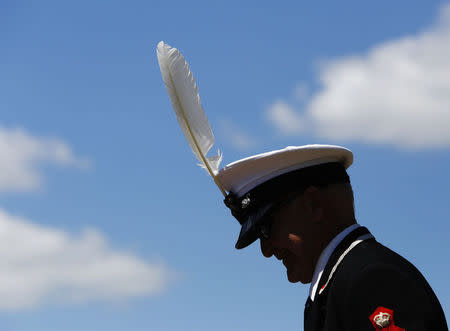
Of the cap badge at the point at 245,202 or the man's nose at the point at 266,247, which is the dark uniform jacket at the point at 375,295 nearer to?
the man's nose at the point at 266,247

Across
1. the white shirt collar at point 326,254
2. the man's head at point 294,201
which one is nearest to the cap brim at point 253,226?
the man's head at point 294,201

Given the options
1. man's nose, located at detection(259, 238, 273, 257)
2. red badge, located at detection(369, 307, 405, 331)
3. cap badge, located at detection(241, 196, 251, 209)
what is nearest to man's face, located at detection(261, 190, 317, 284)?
man's nose, located at detection(259, 238, 273, 257)

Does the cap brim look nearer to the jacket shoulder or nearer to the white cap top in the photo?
the white cap top

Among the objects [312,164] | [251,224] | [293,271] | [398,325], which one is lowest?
[398,325]

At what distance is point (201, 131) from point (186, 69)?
0.52 m

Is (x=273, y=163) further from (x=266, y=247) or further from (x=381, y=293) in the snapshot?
(x=381, y=293)

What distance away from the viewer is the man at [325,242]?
4.38 meters

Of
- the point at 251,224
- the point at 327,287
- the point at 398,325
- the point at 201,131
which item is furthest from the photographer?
the point at 201,131

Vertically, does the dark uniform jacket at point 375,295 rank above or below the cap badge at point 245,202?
below

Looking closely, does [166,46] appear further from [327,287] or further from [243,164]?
[327,287]

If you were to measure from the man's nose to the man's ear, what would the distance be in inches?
15.5

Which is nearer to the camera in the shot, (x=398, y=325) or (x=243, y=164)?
(x=398, y=325)

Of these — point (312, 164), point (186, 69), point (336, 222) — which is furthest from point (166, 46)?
point (336, 222)

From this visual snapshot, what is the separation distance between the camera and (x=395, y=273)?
14.6ft
